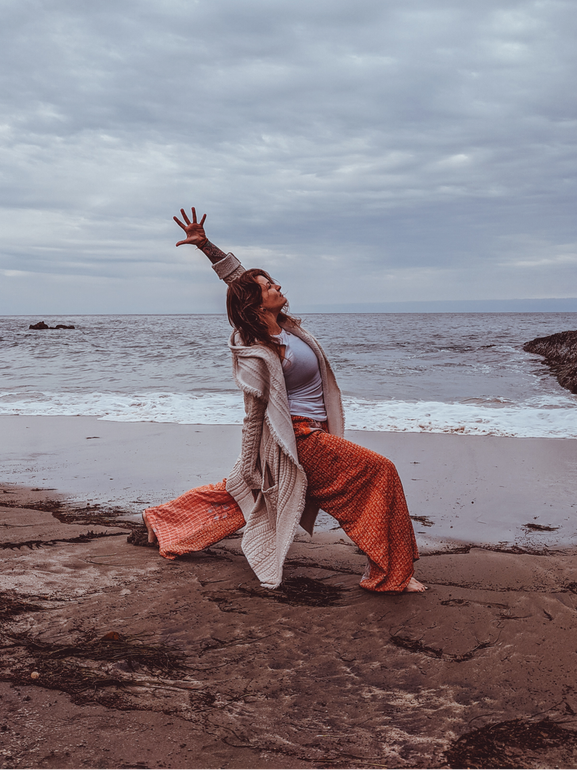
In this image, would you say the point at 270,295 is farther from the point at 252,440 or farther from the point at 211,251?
the point at 252,440

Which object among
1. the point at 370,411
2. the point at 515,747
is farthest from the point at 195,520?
the point at 370,411

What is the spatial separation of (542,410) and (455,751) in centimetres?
811

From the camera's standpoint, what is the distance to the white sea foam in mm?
8102

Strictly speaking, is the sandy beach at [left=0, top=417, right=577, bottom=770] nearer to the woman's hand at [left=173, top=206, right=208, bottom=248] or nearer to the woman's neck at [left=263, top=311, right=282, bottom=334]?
the woman's neck at [left=263, top=311, right=282, bottom=334]

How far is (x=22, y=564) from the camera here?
3566 mm

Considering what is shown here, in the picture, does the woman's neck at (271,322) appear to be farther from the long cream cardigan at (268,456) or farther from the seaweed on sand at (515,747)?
the seaweed on sand at (515,747)

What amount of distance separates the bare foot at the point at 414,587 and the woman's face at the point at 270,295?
1717 millimetres

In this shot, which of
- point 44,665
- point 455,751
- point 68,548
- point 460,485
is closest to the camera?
point 455,751

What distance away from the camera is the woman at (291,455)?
3.22 metres

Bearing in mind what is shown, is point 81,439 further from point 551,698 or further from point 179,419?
point 551,698

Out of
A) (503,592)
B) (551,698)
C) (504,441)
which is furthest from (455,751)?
(504,441)

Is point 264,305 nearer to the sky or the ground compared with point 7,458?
nearer to the sky

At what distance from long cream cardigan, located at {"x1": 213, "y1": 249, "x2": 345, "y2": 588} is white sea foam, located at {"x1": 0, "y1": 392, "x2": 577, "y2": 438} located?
4636 mm

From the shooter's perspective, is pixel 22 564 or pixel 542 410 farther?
pixel 542 410
